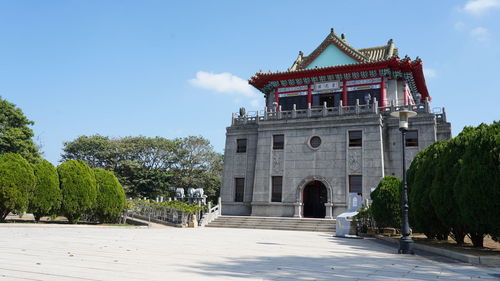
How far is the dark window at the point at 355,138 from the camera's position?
22766mm

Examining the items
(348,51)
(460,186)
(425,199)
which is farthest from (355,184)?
(460,186)

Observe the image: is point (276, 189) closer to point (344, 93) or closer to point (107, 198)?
point (344, 93)

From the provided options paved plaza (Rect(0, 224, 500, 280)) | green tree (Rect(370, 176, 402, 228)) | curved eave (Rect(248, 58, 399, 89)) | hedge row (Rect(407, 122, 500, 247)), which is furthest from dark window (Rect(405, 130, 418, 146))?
paved plaza (Rect(0, 224, 500, 280))

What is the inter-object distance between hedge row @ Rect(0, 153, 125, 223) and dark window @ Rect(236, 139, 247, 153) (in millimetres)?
9363

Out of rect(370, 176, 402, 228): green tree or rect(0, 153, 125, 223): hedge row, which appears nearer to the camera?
rect(370, 176, 402, 228): green tree

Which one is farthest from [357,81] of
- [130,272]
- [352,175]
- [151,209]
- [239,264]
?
[130,272]

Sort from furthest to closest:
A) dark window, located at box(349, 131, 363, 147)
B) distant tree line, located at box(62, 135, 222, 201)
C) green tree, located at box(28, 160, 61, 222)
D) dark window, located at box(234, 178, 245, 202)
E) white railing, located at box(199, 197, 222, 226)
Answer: distant tree line, located at box(62, 135, 222, 201), dark window, located at box(234, 178, 245, 202), dark window, located at box(349, 131, 363, 147), white railing, located at box(199, 197, 222, 226), green tree, located at box(28, 160, 61, 222)

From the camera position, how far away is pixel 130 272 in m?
5.08

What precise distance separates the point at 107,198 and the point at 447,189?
47.4ft

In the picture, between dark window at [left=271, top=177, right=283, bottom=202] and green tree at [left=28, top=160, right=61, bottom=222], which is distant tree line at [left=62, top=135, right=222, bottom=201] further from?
Result: green tree at [left=28, top=160, right=61, bottom=222]

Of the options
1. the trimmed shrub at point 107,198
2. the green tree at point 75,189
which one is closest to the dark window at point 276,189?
the trimmed shrub at point 107,198

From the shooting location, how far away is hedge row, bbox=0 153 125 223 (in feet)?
48.7

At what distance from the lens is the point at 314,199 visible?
24172 mm

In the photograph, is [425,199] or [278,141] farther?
[278,141]
